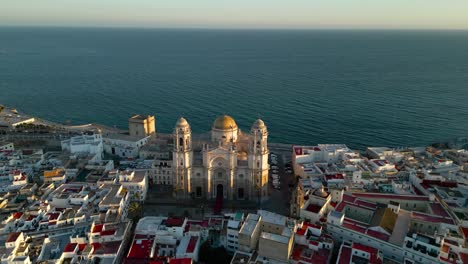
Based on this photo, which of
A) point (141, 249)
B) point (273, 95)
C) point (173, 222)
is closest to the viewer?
point (141, 249)

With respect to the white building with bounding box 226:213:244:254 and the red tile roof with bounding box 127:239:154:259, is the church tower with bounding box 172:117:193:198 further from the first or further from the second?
the red tile roof with bounding box 127:239:154:259

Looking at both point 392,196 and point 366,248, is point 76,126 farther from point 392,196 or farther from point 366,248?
point 366,248

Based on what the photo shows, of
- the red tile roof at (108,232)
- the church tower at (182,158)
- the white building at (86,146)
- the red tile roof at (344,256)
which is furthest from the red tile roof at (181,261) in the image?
the white building at (86,146)

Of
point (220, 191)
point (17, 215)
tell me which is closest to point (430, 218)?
point (220, 191)

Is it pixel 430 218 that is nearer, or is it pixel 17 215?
pixel 430 218

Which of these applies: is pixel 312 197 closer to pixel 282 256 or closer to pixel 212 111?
pixel 282 256

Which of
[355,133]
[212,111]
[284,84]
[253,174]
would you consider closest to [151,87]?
[212,111]

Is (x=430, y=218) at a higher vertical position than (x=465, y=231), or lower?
higher
